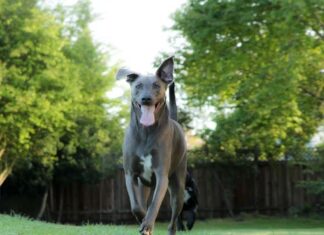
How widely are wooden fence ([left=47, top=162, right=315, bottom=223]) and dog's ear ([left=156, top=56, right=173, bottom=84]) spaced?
65.4 feet

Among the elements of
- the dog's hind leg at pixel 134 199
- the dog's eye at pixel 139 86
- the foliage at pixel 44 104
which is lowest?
the dog's hind leg at pixel 134 199

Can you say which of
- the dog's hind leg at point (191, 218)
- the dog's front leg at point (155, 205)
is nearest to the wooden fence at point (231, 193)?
the dog's hind leg at point (191, 218)

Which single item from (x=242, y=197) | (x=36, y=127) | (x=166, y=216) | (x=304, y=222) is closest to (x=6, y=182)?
(x=36, y=127)

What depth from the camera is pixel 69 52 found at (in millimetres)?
31812

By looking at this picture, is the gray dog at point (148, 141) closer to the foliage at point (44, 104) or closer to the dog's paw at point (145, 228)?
the dog's paw at point (145, 228)

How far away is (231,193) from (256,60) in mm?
8863

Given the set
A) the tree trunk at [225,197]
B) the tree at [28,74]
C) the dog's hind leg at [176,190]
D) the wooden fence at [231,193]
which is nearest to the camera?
the dog's hind leg at [176,190]

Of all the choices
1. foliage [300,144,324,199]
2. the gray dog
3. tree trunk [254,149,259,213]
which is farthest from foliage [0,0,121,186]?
the gray dog

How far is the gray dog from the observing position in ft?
22.3

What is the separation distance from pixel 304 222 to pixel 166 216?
6.71m

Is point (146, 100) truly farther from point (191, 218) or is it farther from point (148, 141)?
point (191, 218)

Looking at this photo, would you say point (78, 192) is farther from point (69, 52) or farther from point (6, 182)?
point (69, 52)

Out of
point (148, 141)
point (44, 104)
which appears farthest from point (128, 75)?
point (44, 104)

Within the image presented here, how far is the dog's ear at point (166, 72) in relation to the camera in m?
7.01
